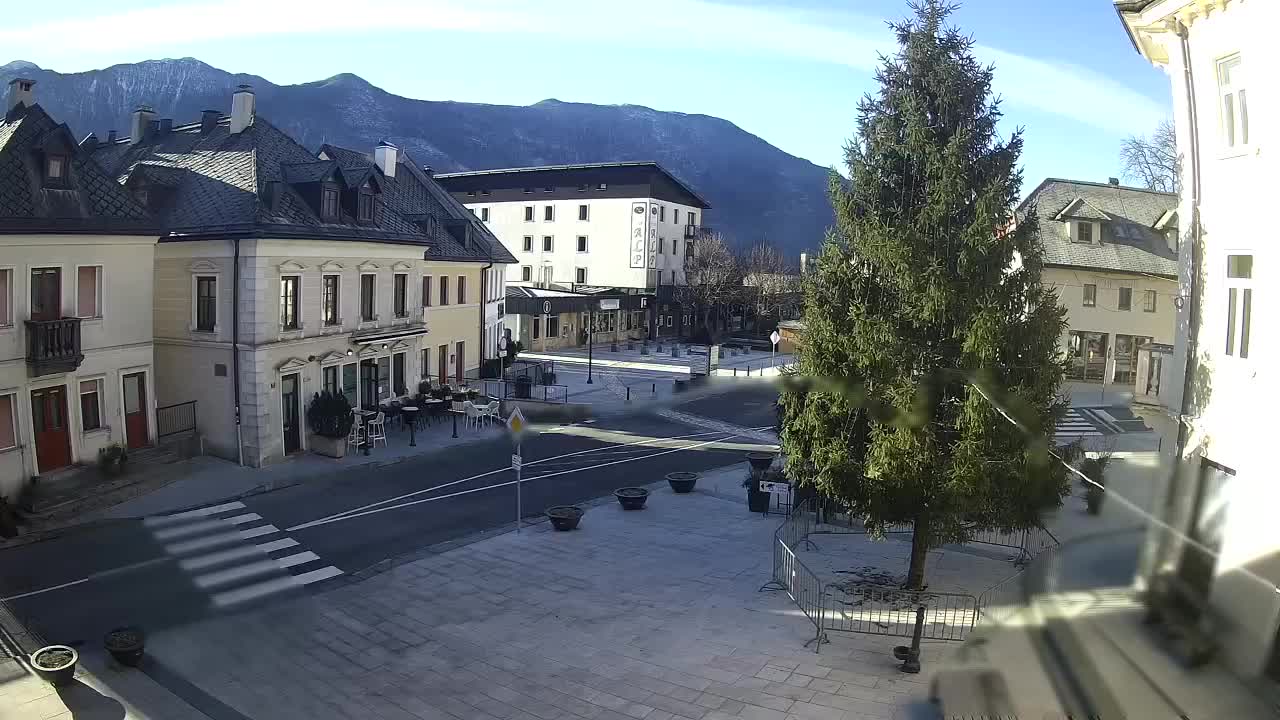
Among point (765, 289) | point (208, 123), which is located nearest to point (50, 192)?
point (208, 123)

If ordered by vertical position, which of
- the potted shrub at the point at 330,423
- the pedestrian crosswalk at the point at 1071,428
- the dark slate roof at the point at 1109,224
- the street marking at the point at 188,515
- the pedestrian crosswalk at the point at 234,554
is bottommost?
the pedestrian crosswalk at the point at 234,554

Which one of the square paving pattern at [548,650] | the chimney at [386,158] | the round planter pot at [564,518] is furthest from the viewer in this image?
the chimney at [386,158]

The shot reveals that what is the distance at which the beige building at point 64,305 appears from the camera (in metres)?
17.8

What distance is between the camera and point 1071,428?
9.59 metres

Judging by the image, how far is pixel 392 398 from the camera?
28859 millimetres

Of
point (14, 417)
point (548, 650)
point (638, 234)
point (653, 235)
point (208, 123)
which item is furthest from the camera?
point (653, 235)

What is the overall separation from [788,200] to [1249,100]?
168719mm

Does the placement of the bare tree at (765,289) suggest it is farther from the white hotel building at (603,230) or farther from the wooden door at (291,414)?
the wooden door at (291,414)

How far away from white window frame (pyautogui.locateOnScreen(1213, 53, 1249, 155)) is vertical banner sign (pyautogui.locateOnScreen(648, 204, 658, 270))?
5680cm

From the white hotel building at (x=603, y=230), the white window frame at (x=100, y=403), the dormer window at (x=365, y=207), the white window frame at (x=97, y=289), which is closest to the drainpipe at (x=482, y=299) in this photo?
the dormer window at (x=365, y=207)

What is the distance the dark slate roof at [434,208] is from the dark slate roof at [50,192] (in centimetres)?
1163

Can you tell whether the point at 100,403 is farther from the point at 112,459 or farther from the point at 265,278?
the point at 265,278

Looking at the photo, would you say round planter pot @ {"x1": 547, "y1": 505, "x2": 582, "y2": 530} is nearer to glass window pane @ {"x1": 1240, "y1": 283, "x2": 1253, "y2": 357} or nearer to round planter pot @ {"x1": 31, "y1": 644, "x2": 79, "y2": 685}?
round planter pot @ {"x1": 31, "y1": 644, "x2": 79, "y2": 685}

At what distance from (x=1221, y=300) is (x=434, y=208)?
36882 mm
